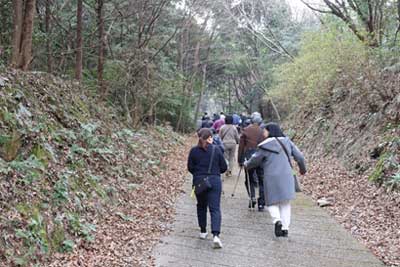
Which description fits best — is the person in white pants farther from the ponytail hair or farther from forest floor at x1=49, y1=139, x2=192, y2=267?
forest floor at x1=49, y1=139, x2=192, y2=267

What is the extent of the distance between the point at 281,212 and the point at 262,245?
67 cm

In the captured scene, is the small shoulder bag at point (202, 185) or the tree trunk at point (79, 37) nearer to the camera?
the small shoulder bag at point (202, 185)

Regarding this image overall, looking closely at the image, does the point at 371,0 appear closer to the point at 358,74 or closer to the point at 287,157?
the point at 358,74

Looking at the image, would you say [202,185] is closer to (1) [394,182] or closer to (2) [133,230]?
(2) [133,230]

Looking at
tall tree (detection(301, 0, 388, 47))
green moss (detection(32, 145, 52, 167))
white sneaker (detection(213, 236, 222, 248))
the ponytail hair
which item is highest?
tall tree (detection(301, 0, 388, 47))

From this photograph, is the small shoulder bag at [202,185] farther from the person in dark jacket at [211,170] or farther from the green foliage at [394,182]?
the green foliage at [394,182]

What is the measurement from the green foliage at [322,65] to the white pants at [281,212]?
719 cm

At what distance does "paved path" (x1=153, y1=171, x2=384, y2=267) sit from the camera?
6.41 metres

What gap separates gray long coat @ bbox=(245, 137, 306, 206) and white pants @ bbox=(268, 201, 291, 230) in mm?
113

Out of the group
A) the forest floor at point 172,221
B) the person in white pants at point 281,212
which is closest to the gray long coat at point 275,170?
the person in white pants at point 281,212

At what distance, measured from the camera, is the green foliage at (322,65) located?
46.4 feet

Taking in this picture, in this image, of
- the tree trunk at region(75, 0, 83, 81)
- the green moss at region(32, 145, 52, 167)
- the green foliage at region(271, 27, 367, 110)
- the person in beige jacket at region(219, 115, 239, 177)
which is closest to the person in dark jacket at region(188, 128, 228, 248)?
the green moss at region(32, 145, 52, 167)

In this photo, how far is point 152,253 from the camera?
266 inches

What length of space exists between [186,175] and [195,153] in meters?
7.34
